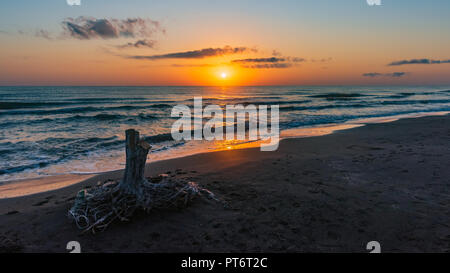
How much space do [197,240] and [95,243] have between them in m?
1.41

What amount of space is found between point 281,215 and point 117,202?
2.67 meters

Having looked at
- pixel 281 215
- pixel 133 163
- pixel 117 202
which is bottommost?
pixel 281 215

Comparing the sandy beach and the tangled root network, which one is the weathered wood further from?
the sandy beach

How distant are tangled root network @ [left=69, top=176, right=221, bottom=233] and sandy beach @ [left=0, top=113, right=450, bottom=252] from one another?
13 cm

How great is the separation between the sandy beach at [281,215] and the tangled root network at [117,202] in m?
0.13

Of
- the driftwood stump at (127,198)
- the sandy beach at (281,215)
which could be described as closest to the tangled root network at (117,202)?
the driftwood stump at (127,198)


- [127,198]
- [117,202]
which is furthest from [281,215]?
[117,202]

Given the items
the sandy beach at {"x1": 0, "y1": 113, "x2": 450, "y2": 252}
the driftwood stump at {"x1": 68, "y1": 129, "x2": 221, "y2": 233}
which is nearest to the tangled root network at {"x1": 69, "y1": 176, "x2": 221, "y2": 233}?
the driftwood stump at {"x1": 68, "y1": 129, "x2": 221, "y2": 233}

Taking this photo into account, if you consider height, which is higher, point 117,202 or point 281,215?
point 117,202

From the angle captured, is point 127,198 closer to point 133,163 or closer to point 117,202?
point 117,202

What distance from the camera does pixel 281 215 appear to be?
4324 mm

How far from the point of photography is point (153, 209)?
4.32 m
